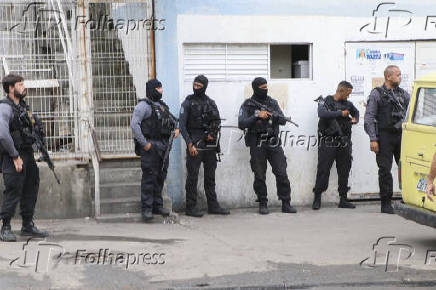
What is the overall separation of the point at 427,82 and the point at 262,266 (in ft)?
9.16

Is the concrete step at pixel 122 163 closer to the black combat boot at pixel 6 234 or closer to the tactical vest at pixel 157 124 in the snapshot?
the tactical vest at pixel 157 124

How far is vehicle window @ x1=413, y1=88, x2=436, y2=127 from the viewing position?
810 cm

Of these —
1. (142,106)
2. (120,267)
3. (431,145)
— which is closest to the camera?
(120,267)

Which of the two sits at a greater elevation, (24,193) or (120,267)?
(24,193)

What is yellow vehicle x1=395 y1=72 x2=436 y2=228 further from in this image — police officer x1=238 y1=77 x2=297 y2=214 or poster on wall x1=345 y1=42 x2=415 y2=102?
poster on wall x1=345 y1=42 x2=415 y2=102

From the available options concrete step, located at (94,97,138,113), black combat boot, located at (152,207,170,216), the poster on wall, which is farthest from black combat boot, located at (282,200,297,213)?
concrete step, located at (94,97,138,113)

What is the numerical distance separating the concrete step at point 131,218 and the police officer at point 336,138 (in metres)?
2.39

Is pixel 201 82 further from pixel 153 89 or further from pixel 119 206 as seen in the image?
pixel 119 206

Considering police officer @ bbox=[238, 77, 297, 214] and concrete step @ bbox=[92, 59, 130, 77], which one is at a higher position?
concrete step @ bbox=[92, 59, 130, 77]

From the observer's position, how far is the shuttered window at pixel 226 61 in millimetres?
10984

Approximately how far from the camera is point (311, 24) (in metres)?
11.3

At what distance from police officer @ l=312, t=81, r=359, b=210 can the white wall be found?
0.89 feet

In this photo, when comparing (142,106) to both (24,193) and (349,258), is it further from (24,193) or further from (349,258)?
(349,258)

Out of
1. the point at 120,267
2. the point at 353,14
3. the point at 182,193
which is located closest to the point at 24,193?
the point at 120,267
